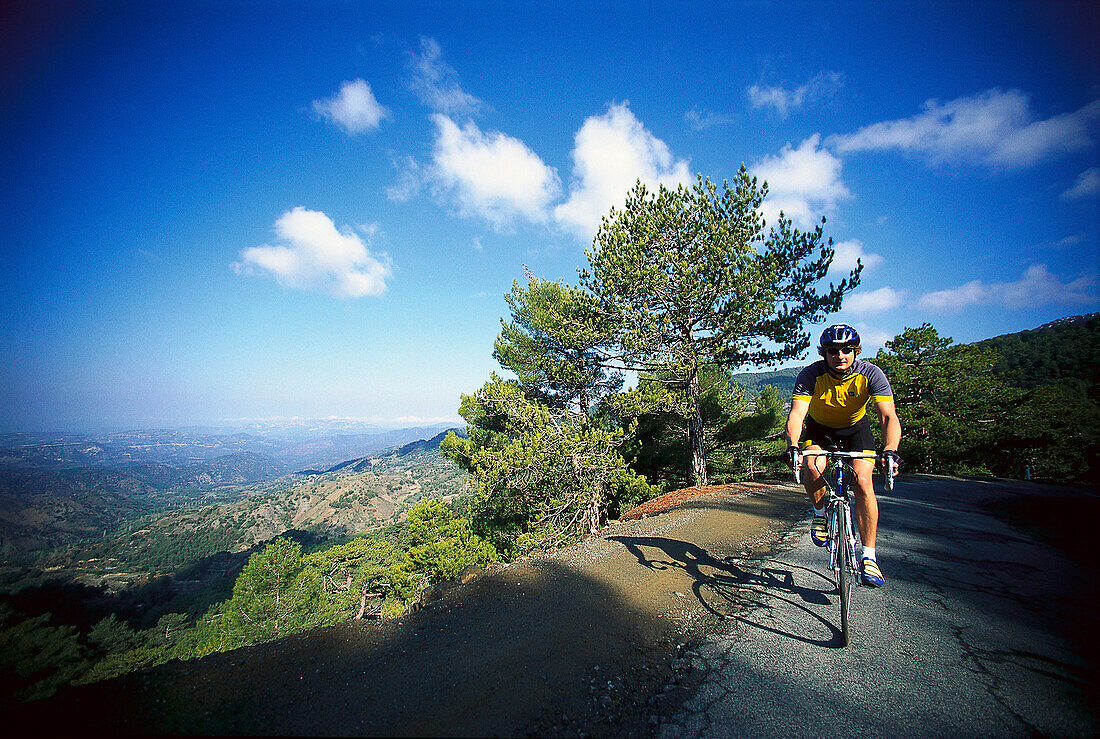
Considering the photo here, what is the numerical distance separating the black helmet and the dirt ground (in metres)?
2.88

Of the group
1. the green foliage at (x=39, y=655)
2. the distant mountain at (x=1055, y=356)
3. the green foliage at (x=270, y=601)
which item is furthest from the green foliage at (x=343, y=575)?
the distant mountain at (x=1055, y=356)

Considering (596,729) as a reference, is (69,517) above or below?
below

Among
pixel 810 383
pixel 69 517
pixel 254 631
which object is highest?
pixel 810 383

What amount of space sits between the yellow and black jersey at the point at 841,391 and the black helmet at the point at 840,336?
0.30 m

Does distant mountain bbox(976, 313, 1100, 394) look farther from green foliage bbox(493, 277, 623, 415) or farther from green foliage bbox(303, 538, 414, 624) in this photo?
green foliage bbox(303, 538, 414, 624)

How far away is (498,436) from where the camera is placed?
1404cm

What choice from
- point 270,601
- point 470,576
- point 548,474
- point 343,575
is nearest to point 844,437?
point 470,576

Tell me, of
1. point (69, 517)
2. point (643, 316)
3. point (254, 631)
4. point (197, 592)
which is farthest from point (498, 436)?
point (69, 517)

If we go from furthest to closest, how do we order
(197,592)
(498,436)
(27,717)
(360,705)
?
1. (197,592)
2. (498,436)
3. (360,705)
4. (27,717)

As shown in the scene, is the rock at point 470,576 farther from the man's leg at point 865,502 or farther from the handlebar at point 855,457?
the man's leg at point 865,502

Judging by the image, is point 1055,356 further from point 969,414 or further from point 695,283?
point 695,283

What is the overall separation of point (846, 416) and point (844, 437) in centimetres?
31

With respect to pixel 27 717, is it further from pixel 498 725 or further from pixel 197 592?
pixel 197 592

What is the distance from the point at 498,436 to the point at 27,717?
1195cm
